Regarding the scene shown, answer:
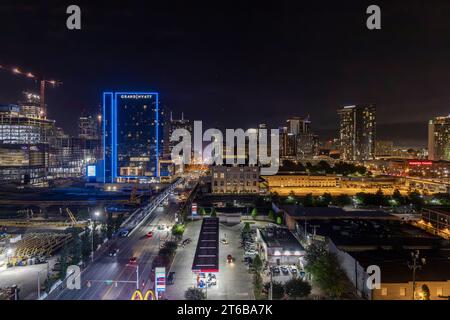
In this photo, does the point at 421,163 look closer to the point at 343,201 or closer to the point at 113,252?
the point at 343,201

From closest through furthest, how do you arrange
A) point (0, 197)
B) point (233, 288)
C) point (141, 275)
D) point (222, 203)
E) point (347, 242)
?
1. point (233, 288)
2. point (141, 275)
3. point (347, 242)
4. point (222, 203)
5. point (0, 197)

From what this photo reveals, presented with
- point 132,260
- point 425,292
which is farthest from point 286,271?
point 132,260

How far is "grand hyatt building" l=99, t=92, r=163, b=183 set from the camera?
118 feet

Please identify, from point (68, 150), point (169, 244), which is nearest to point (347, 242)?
point (169, 244)

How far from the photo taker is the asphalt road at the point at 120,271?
8289 mm

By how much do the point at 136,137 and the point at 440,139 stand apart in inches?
2245

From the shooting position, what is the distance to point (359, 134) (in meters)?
75.8

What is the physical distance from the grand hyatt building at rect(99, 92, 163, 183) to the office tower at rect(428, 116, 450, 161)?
5446cm

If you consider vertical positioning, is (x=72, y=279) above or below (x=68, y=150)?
below

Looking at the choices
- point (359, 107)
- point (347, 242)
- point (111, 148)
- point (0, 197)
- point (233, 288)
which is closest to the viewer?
point (233, 288)

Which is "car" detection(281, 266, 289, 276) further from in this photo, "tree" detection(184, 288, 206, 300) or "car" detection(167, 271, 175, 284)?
"tree" detection(184, 288, 206, 300)
